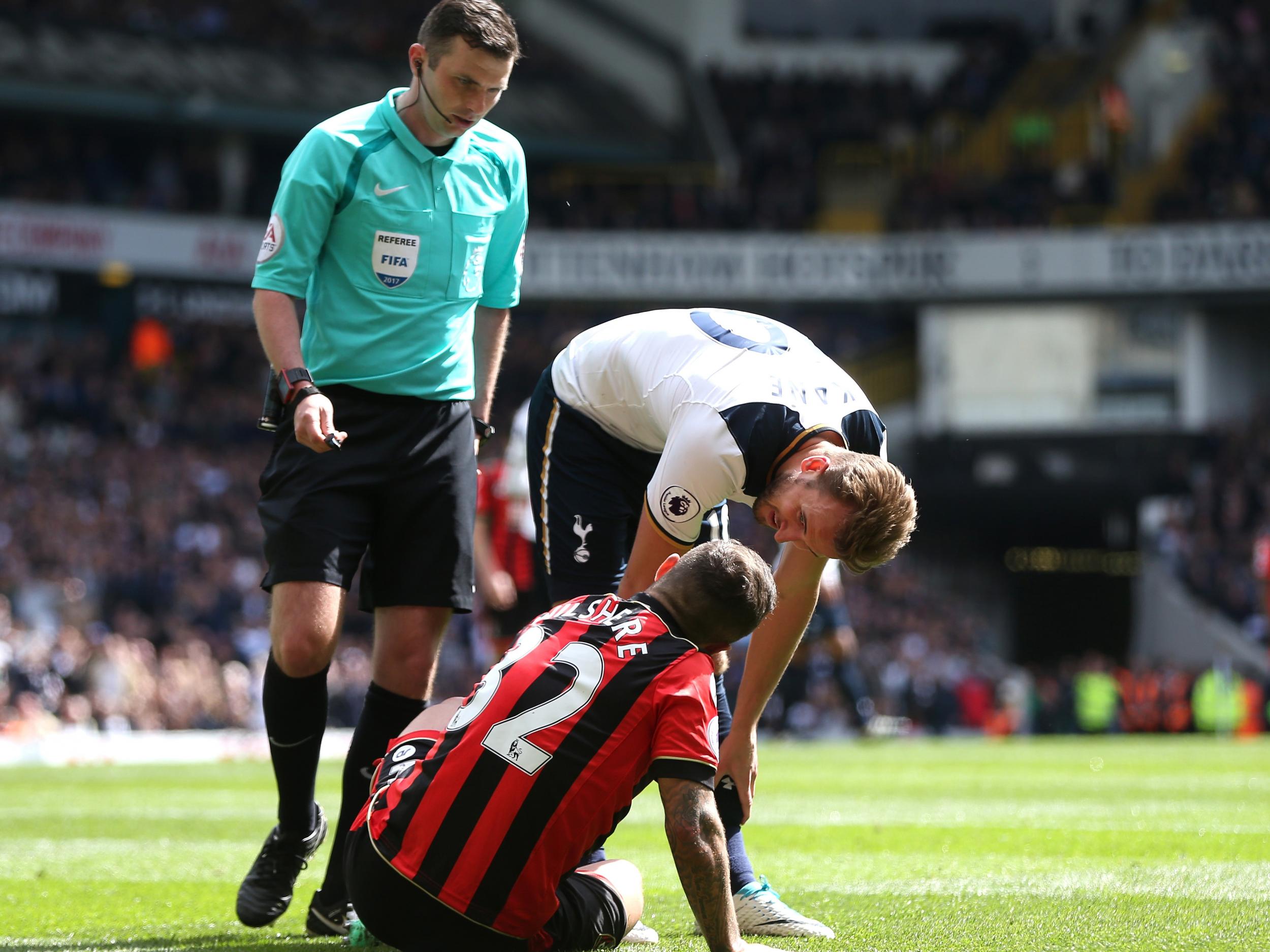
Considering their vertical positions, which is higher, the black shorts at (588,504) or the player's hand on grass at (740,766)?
the black shorts at (588,504)

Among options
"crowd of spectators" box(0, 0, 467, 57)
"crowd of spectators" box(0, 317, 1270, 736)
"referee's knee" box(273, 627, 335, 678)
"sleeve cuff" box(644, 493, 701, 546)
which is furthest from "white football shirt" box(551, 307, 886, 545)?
"crowd of spectators" box(0, 0, 467, 57)

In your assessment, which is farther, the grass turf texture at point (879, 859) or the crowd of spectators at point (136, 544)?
the crowd of spectators at point (136, 544)

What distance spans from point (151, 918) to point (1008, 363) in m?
28.7

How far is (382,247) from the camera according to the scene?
14.1 feet

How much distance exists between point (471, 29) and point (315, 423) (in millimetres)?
1062

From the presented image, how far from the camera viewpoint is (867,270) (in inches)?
Result: 1258

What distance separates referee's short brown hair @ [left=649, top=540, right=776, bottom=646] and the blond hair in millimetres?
274

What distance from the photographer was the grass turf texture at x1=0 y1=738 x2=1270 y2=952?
415 cm

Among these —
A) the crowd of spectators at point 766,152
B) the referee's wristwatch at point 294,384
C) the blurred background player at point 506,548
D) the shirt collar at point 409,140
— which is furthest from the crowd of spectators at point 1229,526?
the referee's wristwatch at point 294,384

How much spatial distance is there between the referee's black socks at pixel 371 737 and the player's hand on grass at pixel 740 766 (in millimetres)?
894

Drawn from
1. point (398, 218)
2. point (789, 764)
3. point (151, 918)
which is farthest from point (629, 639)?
point (789, 764)

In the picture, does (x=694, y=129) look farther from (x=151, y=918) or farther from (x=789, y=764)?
(x=151, y=918)

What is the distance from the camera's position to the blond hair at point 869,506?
3398 mm

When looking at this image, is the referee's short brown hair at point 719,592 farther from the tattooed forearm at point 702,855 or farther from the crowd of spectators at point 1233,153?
the crowd of spectators at point 1233,153
